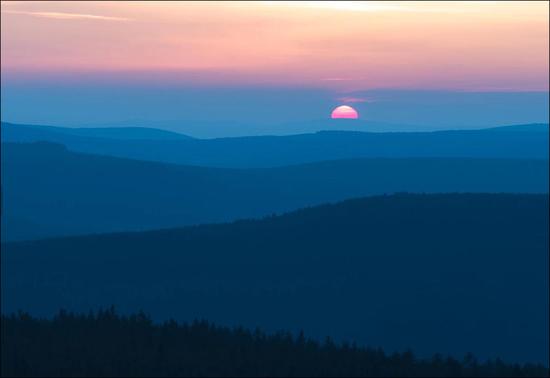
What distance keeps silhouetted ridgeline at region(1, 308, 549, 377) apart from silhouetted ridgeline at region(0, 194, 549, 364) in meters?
48.4

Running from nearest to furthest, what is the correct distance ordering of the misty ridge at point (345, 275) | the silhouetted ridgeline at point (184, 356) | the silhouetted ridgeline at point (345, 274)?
the silhouetted ridgeline at point (184, 356) → the misty ridge at point (345, 275) → the silhouetted ridgeline at point (345, 274)

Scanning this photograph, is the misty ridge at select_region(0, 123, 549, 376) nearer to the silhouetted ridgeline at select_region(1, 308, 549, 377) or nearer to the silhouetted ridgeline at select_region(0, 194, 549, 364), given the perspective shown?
the silhouetted ridgeline at select_region(0, 194, 549, 364)

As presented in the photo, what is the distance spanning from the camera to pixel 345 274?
9725cm

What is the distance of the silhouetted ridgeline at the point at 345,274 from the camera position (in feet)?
284

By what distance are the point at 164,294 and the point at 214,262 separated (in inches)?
387

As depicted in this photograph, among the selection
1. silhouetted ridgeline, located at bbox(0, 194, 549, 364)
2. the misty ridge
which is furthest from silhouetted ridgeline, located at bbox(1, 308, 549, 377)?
silhouetted ridgeline, located at bbox(0, 194, 549, 364)

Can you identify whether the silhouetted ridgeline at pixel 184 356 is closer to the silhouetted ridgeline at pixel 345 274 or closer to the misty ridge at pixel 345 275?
the misty ridge at pixel 345 275

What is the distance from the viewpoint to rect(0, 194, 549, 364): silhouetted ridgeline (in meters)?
86.6

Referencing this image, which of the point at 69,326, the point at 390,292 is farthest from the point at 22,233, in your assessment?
the point at 69,326

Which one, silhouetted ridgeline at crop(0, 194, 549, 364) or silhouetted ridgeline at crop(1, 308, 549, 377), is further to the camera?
silhouetted ridgeline at crop(0, 194, 549, 364)

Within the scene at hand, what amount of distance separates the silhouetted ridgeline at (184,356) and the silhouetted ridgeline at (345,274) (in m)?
48.4

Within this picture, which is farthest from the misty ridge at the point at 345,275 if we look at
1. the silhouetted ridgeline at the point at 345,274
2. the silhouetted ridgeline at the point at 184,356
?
the silhouetted ridgeline at the point at 184,356

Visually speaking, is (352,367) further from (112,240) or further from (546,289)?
(112,240)

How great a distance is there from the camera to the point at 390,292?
93.8 meters
